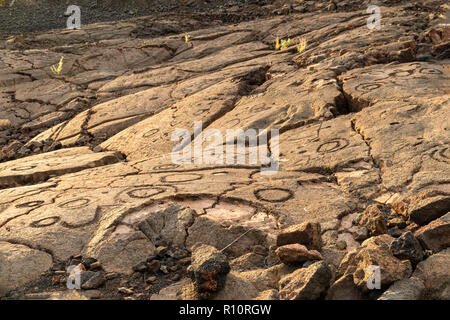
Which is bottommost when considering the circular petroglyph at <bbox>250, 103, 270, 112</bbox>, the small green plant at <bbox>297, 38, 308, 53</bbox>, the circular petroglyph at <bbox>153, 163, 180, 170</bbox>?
the circular petroglyph at <bbox>153, 163, 180, 170</bbox>

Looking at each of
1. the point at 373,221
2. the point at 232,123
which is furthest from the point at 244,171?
the point at 373,221

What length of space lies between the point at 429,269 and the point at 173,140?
2.62 meters

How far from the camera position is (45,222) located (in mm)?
2127

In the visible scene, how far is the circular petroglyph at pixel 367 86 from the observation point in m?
3.62

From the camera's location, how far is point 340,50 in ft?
16.1

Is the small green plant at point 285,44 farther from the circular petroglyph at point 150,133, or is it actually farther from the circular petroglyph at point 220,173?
the circular petroglyph at point 220,173

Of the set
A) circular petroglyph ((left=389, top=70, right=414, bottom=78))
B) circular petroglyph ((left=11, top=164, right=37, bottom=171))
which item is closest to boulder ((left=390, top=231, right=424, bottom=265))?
circular petroglyph ((left=389, top=70, right=414, bottom=78))

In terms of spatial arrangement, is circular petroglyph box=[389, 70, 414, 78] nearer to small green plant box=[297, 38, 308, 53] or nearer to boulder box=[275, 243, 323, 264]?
small green plant box=[297, 38, 308, 53]

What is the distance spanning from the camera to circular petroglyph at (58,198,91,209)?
230 centimetres

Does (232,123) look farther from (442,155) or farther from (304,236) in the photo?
(304,236)

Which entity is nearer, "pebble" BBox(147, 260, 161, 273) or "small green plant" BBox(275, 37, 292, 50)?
"pebble" BBox(147, 260, 161, 273)

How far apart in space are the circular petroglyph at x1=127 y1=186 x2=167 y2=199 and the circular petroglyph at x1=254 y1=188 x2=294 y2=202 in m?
0.54
